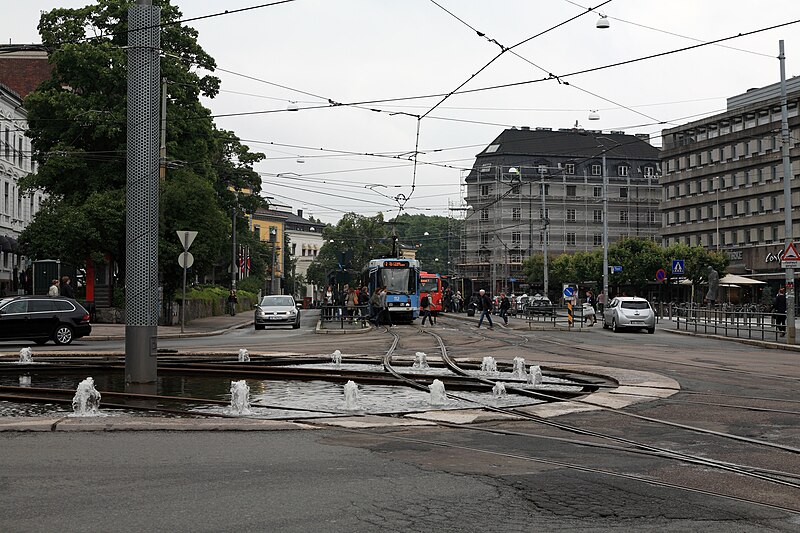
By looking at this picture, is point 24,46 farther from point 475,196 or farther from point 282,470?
point 475,196

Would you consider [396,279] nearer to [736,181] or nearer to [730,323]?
[730,323]

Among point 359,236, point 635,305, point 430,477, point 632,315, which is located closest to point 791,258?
point 632,315

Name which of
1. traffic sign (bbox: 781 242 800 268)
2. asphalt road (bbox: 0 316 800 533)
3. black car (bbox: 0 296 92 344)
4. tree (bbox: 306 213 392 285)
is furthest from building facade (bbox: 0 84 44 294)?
asphalt road (bbox: 0 316 800 533)

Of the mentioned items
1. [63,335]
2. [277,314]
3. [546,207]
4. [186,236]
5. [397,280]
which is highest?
[546,207]

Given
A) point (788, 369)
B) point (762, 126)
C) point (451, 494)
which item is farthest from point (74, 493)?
point (762, 126)

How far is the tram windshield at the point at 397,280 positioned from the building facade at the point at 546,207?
67.3m

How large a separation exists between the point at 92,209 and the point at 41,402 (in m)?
28.8

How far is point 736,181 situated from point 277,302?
195ft

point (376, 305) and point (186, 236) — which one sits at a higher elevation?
point (186, 236)

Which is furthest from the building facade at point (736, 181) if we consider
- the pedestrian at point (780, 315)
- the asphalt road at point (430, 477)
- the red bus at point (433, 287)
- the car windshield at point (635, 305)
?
the asphalt road at point (430, 477)

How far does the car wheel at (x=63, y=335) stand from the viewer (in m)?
30.2

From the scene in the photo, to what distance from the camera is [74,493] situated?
23.8 feet

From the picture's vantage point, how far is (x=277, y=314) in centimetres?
4525

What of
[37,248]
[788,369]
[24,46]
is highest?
[24,46]
